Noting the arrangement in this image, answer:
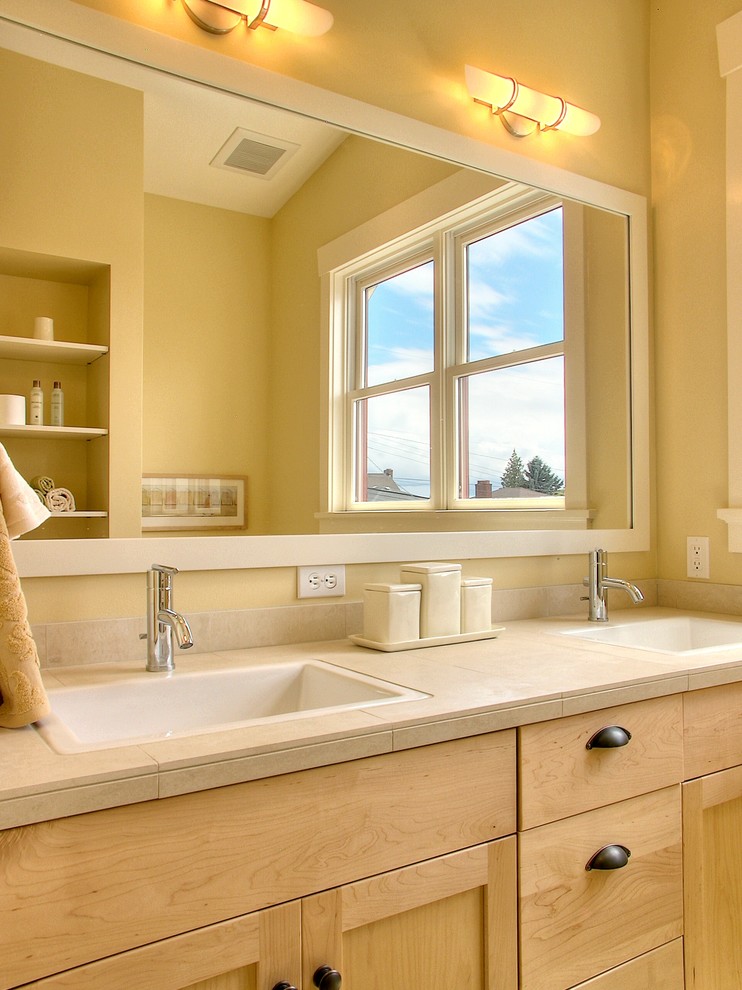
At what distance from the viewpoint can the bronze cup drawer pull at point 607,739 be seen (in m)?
1.28

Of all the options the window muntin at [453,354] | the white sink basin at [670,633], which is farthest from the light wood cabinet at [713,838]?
the window muntin at [453,354]

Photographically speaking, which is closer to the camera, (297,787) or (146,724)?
(297,787)

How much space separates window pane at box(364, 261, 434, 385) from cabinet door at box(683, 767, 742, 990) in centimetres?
102

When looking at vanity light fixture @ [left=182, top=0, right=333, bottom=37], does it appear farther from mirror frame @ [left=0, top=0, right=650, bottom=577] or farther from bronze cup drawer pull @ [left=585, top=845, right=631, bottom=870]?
bronze cup drawer pull @ [left=585, top=845, right=631, bottom=870]

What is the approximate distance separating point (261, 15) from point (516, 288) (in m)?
0.84

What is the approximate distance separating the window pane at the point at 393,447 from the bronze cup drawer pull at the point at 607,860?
2.70 feet

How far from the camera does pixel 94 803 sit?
2.77 ft

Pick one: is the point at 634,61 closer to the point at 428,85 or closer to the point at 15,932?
the point at 428,85

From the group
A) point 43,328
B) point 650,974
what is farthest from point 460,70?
point 650,974

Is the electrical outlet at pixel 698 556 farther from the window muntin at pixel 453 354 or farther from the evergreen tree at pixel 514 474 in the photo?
the evergreen tree at pixel 514 474

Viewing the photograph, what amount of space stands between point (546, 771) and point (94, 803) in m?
0.69

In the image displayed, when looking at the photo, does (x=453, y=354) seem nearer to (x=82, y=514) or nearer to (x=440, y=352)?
(x=440, y=352)

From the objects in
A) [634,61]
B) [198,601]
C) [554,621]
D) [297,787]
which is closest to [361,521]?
[198,601]

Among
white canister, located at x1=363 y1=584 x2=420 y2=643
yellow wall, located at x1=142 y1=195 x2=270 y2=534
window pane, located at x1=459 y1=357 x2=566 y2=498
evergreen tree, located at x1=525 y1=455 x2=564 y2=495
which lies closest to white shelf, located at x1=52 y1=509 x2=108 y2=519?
yellow wall, located at x1=142 y1=195 x2=270 y2=534
